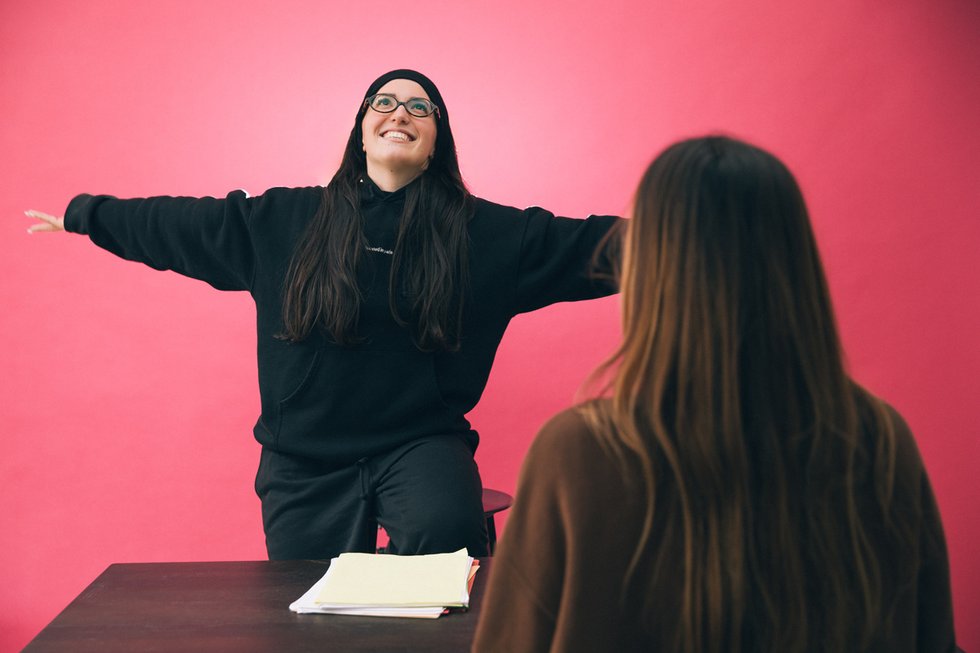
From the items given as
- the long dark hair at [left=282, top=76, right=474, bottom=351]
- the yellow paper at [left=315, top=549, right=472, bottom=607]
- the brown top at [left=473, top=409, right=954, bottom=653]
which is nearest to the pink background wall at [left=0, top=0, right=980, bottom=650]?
the long dark hair at [left=282, top=76, right=474, bottom=351]

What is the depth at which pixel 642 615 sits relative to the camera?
803 mm

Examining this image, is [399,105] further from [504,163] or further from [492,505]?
[492,505]

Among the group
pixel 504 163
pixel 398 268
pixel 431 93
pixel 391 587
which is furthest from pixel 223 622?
pixel 504 163

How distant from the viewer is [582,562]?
2.62ft

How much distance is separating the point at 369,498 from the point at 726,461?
1.36 metres

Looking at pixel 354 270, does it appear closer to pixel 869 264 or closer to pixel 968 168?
pixel 869 264

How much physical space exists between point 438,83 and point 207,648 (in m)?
2.04

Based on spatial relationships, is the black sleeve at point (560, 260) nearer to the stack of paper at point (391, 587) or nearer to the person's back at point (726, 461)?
the stack of paper at point (391, 587)

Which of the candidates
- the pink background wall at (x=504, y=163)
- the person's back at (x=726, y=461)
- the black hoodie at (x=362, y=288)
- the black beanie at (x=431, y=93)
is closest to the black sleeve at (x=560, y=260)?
the black hoodie at (x=362, y=288)

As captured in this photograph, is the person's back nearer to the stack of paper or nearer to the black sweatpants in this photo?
the stack of paper

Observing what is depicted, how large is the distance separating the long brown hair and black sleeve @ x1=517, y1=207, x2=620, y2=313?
4.16 ft

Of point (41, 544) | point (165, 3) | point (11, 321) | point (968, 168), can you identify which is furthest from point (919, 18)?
point (41, 544)

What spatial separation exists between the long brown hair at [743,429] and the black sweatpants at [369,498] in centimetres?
119

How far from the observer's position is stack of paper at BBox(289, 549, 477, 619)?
1.31 metres
